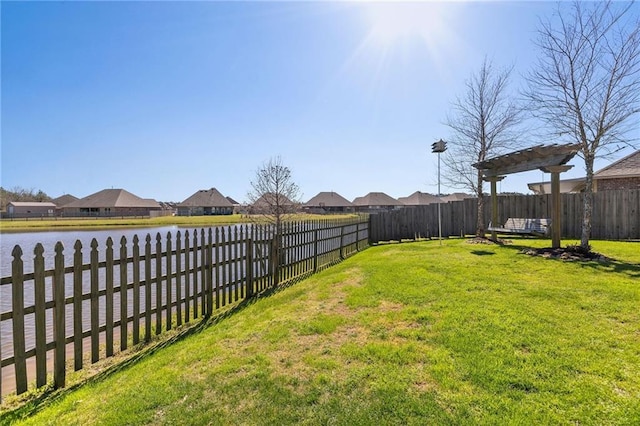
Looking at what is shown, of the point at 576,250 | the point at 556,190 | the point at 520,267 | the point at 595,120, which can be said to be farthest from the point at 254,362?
the point at 595,120

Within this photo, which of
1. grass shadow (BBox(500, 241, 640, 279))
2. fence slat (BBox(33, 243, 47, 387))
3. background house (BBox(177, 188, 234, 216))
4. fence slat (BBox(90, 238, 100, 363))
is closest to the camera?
fence slat (BBox(33, 243, 47, 387))

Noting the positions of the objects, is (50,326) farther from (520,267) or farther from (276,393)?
(520,267)

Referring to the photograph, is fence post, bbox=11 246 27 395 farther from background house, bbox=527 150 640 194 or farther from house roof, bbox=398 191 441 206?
house roof, bbox=398 191 441 206

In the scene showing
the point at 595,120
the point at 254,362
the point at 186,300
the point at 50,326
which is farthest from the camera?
the point at 595,120

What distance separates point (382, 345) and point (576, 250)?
7.06 meters

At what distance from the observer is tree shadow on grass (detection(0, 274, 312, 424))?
2.88m

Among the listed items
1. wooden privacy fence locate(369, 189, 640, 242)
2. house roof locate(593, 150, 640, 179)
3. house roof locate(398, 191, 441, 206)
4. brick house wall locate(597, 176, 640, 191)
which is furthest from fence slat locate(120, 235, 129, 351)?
house roof locate(398, 191, 441, 206)

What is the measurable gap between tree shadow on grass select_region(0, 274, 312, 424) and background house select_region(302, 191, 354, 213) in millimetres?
63650

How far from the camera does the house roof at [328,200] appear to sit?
230 ft

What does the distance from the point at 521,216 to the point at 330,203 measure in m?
56.2

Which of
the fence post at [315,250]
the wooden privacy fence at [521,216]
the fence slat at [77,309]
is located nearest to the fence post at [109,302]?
the fence slat at [77,309]

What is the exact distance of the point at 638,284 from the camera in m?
5.28

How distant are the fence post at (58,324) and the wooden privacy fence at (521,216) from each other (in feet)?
42.6

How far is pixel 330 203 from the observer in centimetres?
7025
